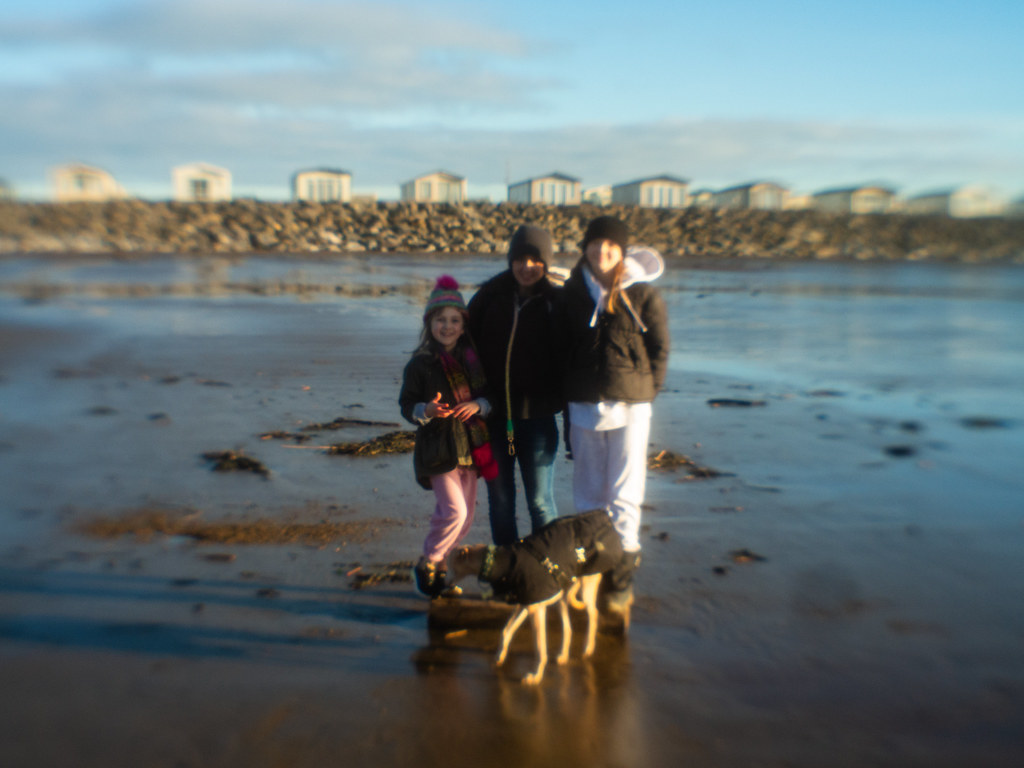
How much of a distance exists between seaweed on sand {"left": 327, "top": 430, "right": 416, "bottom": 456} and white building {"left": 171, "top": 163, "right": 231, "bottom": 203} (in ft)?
173

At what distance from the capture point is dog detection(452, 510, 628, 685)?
11.0 feet

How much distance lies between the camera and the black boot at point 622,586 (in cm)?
381

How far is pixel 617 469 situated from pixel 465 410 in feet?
2.69

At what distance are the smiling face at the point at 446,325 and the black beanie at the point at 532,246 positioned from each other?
400 millimetres

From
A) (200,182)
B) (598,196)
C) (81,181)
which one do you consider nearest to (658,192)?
(598,196)

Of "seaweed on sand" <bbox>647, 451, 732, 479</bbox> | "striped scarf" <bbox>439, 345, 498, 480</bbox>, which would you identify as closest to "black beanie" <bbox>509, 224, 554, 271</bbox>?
"striped scarf" <bbox>439, 345, 498, 480</bbox>

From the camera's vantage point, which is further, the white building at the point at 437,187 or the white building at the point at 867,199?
the white building at the point at 867,199

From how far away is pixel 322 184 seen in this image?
58938 mm

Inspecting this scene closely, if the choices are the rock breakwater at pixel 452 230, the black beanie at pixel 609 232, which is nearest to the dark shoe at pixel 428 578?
the black beanie at pixel 609 232

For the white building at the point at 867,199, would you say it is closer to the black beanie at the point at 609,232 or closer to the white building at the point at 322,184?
the white building at the point at 322,184

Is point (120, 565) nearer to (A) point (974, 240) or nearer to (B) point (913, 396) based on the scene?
(B) point (913, 396)

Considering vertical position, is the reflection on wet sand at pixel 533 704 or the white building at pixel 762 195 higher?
the white building at pixel 762 195

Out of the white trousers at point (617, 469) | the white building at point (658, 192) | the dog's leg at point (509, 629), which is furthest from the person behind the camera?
the white building at point (658, 192)

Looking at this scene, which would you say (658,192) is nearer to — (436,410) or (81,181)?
(81,181)
